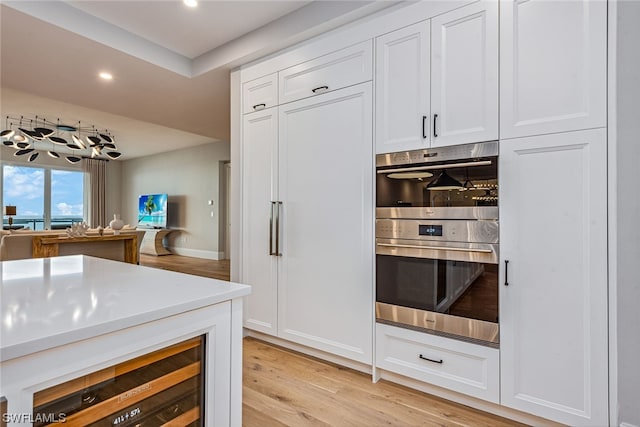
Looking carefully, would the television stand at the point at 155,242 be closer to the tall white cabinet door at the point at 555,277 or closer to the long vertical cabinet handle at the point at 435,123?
the long vertical cabinet handle at the point at 435,123

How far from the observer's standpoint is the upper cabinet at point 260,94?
8.39ft

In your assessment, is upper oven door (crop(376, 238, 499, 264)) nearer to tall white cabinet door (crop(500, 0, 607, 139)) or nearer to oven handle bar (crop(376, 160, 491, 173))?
oven handle bar (crop(376, 160, 491, 173))

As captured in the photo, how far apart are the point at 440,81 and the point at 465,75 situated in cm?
13

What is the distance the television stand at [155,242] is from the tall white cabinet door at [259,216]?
607cm

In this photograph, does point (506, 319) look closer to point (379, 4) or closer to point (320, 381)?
point (320, 381)

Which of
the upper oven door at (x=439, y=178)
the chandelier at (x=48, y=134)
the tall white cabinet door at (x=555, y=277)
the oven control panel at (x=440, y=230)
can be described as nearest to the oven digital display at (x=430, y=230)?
the oven control panel at (x=440, y=230)

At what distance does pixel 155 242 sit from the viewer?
7840 mm

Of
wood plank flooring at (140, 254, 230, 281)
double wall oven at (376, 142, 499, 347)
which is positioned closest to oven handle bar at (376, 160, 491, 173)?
double wall oven at (376, 142, 499, 347)

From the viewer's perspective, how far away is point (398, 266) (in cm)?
198

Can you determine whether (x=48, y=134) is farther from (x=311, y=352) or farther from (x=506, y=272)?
(x=506, y=272)

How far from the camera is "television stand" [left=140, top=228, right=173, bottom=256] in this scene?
7.85 metres

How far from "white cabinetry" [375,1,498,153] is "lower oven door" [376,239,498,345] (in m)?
0.59
